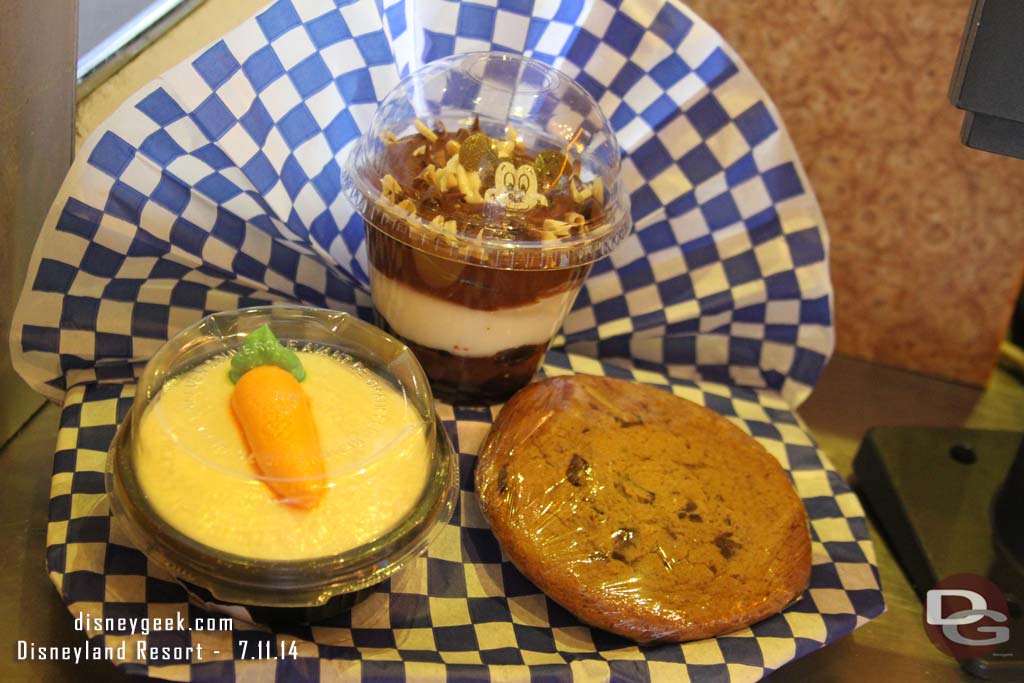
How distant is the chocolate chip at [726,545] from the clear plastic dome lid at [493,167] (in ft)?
1.30

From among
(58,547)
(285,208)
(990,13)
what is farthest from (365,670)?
(990,13)

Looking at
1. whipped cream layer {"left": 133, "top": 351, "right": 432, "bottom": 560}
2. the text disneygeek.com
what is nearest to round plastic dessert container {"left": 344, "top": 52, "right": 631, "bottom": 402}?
whipped cream layer {"left": 133, "top": 351, "right": 432, "bottom": 560}

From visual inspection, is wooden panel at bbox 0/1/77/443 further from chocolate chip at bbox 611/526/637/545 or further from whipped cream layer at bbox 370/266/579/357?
chocolate chip at bbox 611/526/637/545

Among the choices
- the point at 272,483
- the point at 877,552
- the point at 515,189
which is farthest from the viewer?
the point at 877,552

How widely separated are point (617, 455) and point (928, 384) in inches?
37.9

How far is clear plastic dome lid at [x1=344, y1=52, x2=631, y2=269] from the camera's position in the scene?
4.09 feet

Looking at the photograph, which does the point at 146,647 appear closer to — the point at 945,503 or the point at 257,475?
the point at 257,475

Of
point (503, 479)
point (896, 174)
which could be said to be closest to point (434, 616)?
point (503, 479)

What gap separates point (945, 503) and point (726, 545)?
50cm

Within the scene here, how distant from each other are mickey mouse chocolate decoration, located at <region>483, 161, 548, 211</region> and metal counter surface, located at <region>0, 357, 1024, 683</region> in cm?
67

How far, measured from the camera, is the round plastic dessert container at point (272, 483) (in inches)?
37.5

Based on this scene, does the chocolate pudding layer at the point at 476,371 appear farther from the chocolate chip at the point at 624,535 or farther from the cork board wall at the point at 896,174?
the cork board wall at the point at 896,174

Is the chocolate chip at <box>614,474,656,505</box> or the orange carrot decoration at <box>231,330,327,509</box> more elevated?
the orange carrot decoration at <box>231,330,327,509</box>

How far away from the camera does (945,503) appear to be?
151cm
